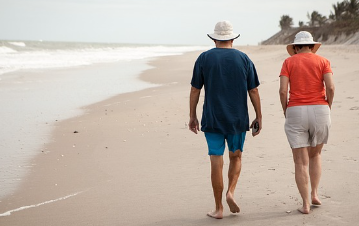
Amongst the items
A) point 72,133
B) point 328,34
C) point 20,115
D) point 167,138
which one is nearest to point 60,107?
point 20,115

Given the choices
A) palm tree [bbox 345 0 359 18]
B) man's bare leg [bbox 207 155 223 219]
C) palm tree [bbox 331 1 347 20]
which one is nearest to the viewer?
man's bare leg [bbox 207 155 223 219]

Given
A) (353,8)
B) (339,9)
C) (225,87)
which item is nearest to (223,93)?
(225,87)

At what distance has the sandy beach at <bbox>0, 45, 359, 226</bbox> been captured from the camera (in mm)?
4312

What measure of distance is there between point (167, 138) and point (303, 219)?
386cm

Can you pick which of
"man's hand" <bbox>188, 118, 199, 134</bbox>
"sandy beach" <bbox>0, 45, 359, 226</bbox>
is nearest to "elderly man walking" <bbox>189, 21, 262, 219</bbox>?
"man's hand" <bbox>188, 118, 199, 134</bbox>

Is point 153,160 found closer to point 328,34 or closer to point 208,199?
point 208,199

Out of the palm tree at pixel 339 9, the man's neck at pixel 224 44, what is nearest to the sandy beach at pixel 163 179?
the man's neck at pixel 224 44

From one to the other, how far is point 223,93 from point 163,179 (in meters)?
1.76

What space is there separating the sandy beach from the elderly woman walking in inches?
18.2

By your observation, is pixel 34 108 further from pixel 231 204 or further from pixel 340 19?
pixel 340 19

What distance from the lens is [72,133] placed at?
8438 mm

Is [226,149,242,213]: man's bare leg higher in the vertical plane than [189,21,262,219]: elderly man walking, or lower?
lower

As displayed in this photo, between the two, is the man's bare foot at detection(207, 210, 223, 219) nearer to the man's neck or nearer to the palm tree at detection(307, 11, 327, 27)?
the man's neck

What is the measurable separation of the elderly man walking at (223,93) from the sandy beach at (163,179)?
20.2 inches
